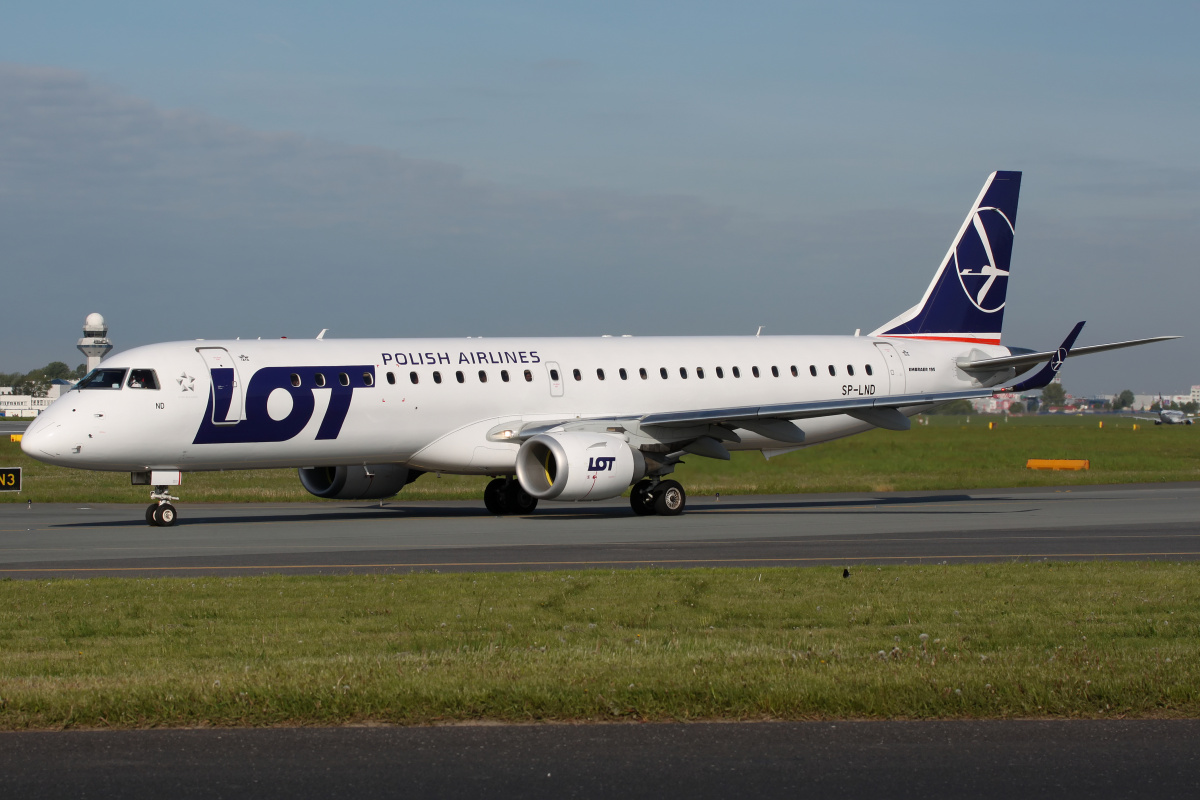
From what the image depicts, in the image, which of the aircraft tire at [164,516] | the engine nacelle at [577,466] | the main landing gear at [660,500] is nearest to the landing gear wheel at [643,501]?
the main landing gear at [660,500]

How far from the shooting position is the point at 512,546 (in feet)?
68.6

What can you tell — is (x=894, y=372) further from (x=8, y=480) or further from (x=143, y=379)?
(x=8, y=480)

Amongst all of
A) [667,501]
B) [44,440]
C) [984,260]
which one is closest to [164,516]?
[44,440]

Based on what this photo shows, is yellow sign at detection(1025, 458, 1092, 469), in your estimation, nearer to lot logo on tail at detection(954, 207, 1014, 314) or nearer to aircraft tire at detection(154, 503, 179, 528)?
lot logo on tail at detection(954, 207, 1014, 314)

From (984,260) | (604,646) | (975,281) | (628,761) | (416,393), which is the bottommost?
(628,761)

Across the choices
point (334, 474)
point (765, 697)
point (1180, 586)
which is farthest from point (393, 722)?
point (334, 474)

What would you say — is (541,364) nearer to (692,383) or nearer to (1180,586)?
(692,383)

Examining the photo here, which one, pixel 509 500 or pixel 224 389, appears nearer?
pixel 224 389

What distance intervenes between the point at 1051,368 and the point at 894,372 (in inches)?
154

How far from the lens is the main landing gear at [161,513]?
25578 millimetres

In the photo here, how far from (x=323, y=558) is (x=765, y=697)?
39.1 ft

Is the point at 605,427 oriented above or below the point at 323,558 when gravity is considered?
above

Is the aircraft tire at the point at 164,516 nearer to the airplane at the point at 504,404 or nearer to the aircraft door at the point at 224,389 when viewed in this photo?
the airplane at the point at 504,404

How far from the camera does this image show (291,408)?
26406mm
